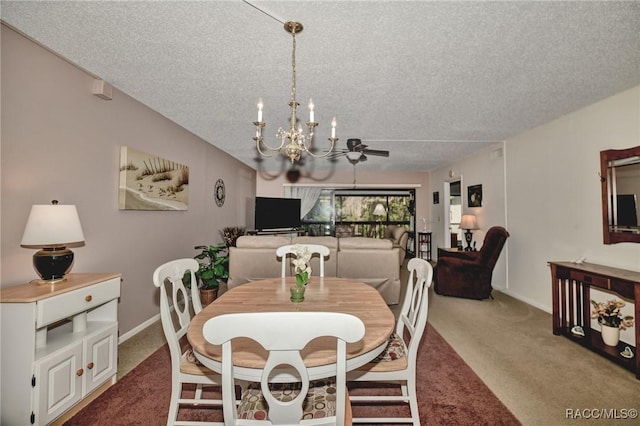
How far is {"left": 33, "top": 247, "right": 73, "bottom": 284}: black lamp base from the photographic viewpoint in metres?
1.74

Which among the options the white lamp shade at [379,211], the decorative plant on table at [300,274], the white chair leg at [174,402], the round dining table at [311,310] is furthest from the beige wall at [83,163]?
the white lamp shade at [379,211]

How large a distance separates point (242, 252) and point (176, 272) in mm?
1855

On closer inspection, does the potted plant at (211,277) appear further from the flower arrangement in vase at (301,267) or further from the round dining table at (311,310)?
the flower arrangement in vase at (301,267)

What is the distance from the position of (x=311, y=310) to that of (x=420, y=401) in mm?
1104

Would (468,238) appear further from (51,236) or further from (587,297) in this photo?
(51,236)

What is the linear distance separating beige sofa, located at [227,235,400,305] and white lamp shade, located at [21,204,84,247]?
6.32 feet

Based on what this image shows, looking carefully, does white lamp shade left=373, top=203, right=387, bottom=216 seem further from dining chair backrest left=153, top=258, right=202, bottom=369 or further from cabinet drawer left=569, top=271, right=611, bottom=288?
dining chair backrest left=153, top=258, right=202, bottom=369

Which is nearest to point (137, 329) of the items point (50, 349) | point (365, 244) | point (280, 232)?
point (50, 349)

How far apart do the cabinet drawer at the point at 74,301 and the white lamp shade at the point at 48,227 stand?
329 millimetres

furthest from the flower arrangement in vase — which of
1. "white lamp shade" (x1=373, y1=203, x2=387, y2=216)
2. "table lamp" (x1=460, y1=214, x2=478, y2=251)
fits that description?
"white lamp shade" (x1=373, y1=203, x2=387, y2=216)

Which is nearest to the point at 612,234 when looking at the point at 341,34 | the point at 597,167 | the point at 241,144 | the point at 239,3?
the point at 597,167

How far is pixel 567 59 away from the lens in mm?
2094

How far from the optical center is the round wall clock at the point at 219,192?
192 inches

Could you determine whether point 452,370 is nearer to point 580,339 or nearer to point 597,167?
point 580,339
